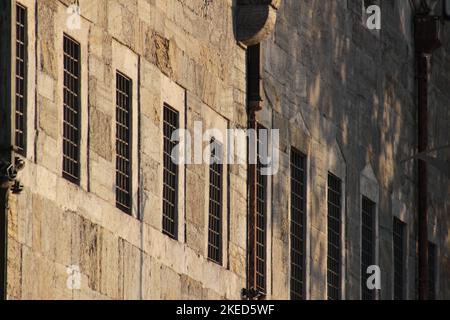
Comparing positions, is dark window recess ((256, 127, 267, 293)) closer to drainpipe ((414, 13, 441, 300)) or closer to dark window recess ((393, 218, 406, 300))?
dark window recess ((393, 218, 406, 300))

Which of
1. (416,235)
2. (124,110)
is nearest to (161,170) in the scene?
(124,110)

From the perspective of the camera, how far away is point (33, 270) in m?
36.4

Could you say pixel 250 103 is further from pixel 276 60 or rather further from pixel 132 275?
pixel 132 275

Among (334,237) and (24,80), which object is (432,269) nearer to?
(334,237)

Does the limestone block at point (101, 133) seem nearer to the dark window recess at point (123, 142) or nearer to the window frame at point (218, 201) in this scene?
the dark window recess at point (123, 142)

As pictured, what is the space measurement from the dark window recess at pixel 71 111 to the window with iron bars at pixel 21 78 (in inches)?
59.0

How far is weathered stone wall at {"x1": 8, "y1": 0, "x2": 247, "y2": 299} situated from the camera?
121 ft

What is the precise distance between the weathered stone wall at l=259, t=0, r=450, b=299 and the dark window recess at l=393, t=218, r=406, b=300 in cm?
20

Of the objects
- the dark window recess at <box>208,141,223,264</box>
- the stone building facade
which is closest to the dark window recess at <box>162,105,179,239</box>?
the stone building facade

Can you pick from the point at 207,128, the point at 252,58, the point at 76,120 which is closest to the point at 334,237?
the point at 252,58

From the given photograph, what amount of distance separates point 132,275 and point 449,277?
60.9 feet

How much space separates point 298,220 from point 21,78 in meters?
12.5

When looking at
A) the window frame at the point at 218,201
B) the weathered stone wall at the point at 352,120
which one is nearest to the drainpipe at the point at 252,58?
the weathered stone wall at the point at 352,120

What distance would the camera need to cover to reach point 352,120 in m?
51.6
